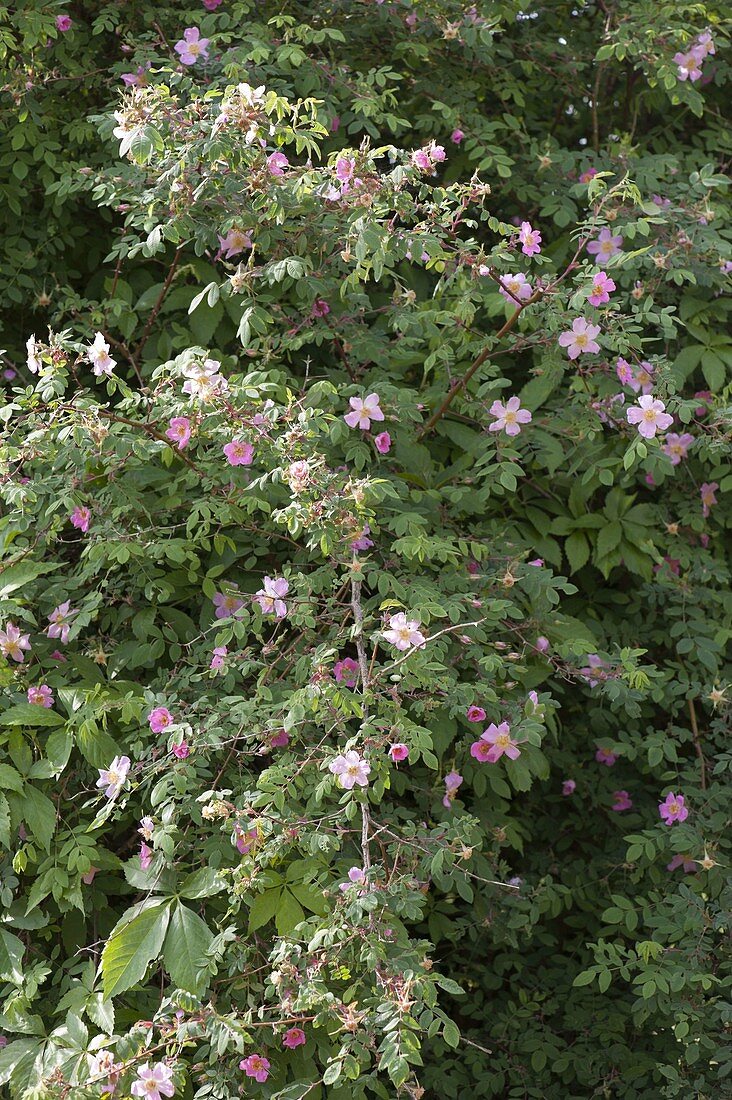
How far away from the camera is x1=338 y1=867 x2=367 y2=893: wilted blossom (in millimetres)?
1676

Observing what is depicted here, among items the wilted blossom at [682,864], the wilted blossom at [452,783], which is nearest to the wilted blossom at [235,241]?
the wilted blossom at [452,783]

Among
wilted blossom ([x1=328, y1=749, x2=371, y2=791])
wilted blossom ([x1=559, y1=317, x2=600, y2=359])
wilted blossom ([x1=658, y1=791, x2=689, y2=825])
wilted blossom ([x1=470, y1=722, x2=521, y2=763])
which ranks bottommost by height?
wilted blossom ([x1=658, y1=791, x2=689, y2=825])

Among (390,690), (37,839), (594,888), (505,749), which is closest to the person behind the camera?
(390,690)

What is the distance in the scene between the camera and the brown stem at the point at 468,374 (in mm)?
2256

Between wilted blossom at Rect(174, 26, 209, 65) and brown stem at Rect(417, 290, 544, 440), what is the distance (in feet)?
3.14

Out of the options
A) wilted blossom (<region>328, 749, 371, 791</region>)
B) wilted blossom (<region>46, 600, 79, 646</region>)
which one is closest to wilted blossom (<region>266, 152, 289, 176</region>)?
wilted blossom (<region>46, 600, 79, 646</region>)

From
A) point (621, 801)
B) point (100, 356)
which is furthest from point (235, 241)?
point (621, 801)

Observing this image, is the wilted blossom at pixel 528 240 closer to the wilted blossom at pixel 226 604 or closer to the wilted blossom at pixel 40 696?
the wilted blossom at pixel 226 604

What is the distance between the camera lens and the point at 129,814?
229 cm

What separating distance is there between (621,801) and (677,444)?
87 cm

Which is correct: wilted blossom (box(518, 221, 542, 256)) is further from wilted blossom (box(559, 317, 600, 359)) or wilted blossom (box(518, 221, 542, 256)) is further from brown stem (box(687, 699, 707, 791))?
brown stem (box(687, 699, 707, 791))

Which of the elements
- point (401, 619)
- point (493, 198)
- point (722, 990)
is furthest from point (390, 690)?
point (493, 198)

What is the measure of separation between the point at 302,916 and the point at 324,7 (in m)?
2.18

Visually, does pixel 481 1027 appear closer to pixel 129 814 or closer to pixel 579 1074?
pixel 579 1074
